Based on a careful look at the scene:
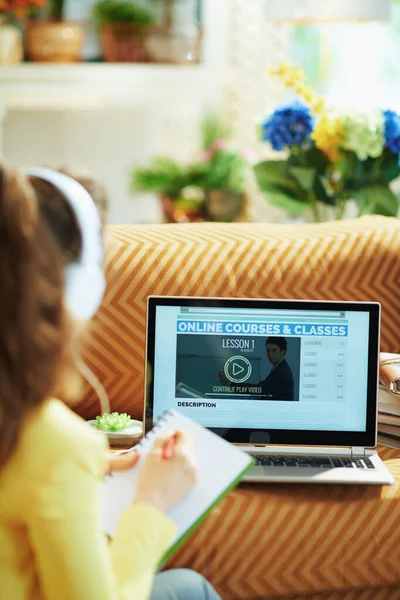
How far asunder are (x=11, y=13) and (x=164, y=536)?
12.1ft

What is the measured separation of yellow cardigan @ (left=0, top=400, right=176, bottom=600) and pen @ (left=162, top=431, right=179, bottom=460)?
0.57 feet

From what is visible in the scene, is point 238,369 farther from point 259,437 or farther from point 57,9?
point 57,9

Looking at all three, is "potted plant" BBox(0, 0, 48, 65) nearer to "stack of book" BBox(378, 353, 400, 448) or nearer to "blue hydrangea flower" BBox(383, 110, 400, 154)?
"blue hydrangea flower" BBox(383, 110, 400, 154)

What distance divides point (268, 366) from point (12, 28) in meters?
2.98

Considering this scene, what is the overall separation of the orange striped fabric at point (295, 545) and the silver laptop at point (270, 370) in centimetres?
11

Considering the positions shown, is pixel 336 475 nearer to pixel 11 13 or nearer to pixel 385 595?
pixel 385 595

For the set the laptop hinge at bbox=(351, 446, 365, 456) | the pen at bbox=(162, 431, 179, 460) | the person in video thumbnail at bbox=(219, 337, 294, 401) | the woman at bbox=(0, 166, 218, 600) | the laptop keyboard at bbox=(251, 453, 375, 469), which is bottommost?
the laptop keyboard at bbox=(251, 453, 375, 469)

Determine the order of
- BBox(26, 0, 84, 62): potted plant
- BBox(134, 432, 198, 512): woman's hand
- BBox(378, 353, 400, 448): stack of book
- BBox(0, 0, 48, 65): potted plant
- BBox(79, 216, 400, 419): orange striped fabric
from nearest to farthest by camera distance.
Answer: BBox(134, 432, 198, 512): woman's hand < BBox(378, 353, 400, 448): stack of book < BBox(79, 216, 400, 419): orange striped fabric < BBox(0, 0, 48, 65): potted plant < BBox(26, 0, 84, 62): potted plant

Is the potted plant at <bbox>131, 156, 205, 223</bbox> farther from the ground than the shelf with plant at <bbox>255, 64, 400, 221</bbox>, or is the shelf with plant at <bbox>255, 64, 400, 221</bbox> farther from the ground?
the shelf with plant at <bbox>255, 64, 400, 221</bbox>

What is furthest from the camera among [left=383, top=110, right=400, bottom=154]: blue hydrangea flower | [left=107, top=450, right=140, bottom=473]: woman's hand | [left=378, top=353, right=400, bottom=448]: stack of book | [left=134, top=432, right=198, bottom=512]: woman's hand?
[left=383, top=110, right=400, bottom=154]: blue hydrangea flower

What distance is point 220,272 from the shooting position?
1981 millimetres

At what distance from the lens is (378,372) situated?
1752mm

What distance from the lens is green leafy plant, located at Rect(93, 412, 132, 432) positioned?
1803 mm

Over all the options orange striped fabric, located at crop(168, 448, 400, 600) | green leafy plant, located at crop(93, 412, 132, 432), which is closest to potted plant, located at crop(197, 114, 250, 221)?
green leafy plant, located at crop(93, 412, 132, 432)
